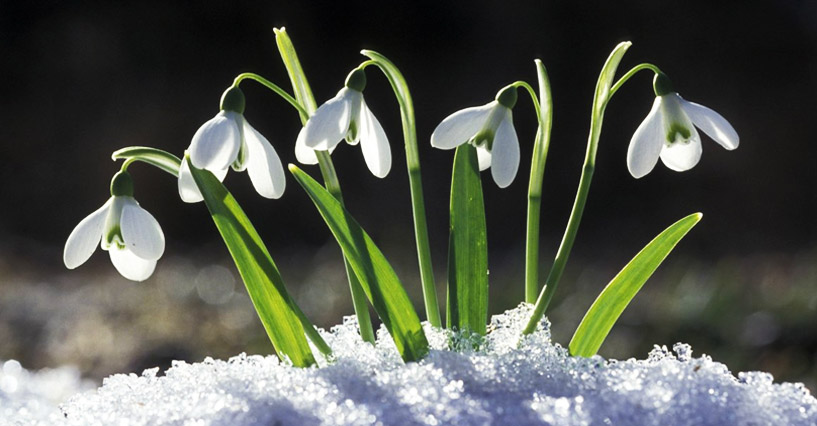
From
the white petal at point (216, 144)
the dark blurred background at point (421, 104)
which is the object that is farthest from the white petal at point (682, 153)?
the dark blurred background at point (421, 104)

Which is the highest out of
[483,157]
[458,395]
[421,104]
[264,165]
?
[421,104]

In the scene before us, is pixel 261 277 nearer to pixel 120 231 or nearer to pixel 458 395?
pixel 120 231

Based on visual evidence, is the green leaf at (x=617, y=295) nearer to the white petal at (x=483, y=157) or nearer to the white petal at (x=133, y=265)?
the white petal at (x=483, y=157)

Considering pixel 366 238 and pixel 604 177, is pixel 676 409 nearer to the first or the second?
pixel 366 238

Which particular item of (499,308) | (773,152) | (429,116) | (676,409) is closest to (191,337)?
(499,308)

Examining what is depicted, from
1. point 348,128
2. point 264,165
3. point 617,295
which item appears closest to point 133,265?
point 264,165

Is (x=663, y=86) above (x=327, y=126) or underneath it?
above
